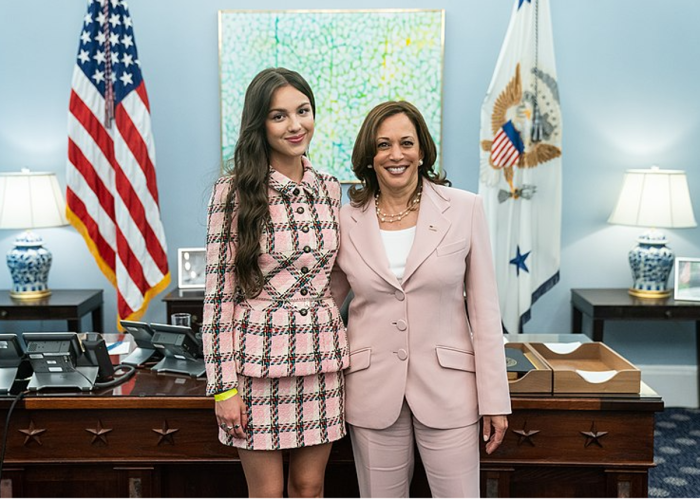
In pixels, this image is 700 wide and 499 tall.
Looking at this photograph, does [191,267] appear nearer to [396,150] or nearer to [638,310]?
[638,310]

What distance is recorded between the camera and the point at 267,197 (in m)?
1.89

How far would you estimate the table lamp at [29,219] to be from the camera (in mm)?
4156

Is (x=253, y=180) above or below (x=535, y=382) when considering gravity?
above

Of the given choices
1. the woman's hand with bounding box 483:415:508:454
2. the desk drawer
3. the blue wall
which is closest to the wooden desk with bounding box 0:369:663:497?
the desk drawer

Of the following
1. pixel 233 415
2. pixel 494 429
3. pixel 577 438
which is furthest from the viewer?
pixel 577 438

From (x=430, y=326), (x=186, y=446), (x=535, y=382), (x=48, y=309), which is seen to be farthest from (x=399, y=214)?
(x=48, y=309)

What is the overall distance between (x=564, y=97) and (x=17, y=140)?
3226 millimetres

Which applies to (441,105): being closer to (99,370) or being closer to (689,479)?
(689,479)

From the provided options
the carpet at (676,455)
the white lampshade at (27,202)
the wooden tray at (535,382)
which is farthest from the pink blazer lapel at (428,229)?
the white lampshade at (27,202)

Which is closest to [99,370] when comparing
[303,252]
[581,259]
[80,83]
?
[303,252]

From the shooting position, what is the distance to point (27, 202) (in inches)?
164

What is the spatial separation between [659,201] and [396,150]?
2.77 metres

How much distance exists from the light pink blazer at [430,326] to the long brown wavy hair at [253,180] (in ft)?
0.78

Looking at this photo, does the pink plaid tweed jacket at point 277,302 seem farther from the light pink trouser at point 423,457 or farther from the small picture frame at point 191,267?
the small picture frame at point 191,267
